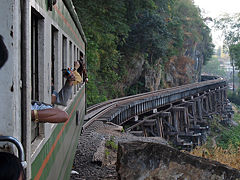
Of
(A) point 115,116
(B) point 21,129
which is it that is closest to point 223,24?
(A) point 115,116

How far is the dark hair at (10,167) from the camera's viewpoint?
1306 mm

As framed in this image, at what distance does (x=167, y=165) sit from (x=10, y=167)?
119 inches

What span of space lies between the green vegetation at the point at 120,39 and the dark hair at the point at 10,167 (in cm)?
1571

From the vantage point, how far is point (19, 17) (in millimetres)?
1574

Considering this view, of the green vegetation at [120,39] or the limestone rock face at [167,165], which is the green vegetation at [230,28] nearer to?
the green vegetation at [120,39]

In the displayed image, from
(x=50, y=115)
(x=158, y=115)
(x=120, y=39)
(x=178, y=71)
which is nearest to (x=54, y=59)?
(x=50, y=115)

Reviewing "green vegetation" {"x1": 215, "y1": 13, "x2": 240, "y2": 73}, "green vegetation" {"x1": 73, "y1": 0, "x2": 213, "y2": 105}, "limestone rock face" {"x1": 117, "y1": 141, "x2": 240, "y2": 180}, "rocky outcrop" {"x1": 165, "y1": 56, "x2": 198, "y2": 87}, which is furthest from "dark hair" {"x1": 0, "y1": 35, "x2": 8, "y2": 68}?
"green vegetation" {"x1": 215, "y1": 13, "x2": 240, "y2": 73}

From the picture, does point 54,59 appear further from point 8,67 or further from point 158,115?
point 158,115

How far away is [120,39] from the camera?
26.9 m

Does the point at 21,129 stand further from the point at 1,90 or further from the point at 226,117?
the point at 226,117

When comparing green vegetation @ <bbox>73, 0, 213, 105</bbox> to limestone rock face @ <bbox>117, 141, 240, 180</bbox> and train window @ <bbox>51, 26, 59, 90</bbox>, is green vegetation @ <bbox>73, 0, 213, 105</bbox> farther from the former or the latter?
train window @ <bbox>51, 26, 59, 90</bbox>

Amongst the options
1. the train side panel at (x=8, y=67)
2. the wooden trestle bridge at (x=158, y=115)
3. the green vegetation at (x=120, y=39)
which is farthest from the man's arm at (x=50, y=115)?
the green vegetation at (x=120, y=39)

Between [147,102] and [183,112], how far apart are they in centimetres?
495

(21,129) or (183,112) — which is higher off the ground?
(21,129)
